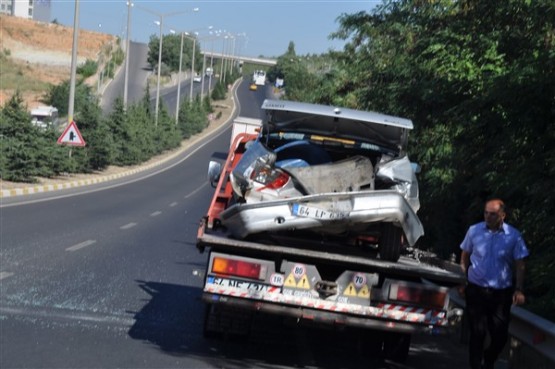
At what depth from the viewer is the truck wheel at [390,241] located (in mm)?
9227

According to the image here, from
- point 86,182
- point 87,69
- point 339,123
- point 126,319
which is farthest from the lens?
point 87,69

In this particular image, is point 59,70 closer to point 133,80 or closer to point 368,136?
point 133,80

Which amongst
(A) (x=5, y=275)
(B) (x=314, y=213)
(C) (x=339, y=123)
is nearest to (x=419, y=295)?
(B) (x=314, y=213)

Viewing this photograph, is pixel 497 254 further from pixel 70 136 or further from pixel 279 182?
pixel 70 136

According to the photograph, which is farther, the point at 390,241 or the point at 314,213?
the point at 390,241

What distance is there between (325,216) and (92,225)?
597 inches

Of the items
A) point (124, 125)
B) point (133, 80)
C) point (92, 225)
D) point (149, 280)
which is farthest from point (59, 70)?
point (149, 280)

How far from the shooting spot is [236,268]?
8859mm

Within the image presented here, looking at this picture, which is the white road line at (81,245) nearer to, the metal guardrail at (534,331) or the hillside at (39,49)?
the metal guardrail at (534,331)

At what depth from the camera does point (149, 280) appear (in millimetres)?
14359

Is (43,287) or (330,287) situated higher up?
(330,287)

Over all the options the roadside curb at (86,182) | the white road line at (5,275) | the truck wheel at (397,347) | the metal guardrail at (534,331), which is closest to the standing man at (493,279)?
the metal guardrail at (534,331)

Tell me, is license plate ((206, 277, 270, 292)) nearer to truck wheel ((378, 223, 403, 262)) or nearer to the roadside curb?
truck wheel ((378, 223, 403, 262))

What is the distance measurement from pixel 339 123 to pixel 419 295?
2.29 m
